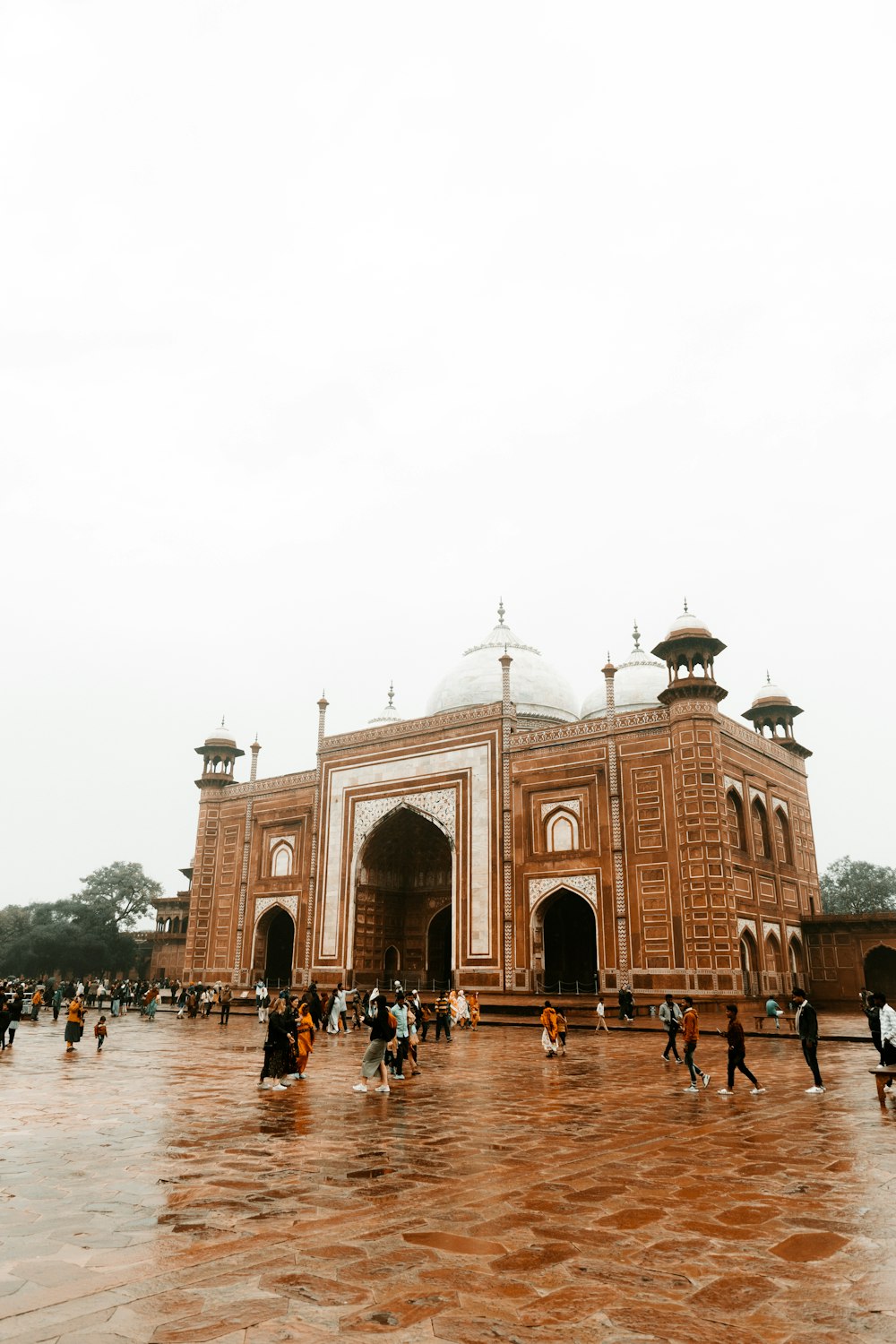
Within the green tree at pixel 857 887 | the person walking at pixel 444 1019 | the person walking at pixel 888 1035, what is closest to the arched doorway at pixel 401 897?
the person walking at pixel 444 1019

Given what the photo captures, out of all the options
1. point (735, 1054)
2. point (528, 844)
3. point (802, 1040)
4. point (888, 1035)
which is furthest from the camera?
point (528, 844)

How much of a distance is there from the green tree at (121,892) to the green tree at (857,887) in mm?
35918

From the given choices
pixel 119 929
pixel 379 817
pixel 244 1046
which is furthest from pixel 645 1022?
pixel 119 929

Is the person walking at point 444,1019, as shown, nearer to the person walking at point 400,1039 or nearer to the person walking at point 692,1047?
the person walking at point 400,1039

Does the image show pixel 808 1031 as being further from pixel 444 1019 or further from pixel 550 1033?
pixel 444 1019

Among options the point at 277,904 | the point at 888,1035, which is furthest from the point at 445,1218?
the point at 277,904

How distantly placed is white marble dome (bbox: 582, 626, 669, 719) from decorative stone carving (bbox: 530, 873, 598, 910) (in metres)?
7.44

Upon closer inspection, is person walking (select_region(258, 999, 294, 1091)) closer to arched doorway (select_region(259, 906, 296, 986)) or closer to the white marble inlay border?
the white marble inlay border

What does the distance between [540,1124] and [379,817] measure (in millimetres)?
22882

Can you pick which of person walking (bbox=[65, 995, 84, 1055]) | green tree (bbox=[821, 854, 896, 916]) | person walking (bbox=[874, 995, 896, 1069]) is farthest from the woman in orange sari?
green tree (bbox=[821, 854, 896, 916])

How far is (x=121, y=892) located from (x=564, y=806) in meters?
32.6

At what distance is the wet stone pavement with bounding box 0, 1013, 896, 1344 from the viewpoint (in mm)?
3623

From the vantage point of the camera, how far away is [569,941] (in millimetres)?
28922

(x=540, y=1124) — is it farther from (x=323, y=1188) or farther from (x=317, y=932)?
(x=317, y=932)
